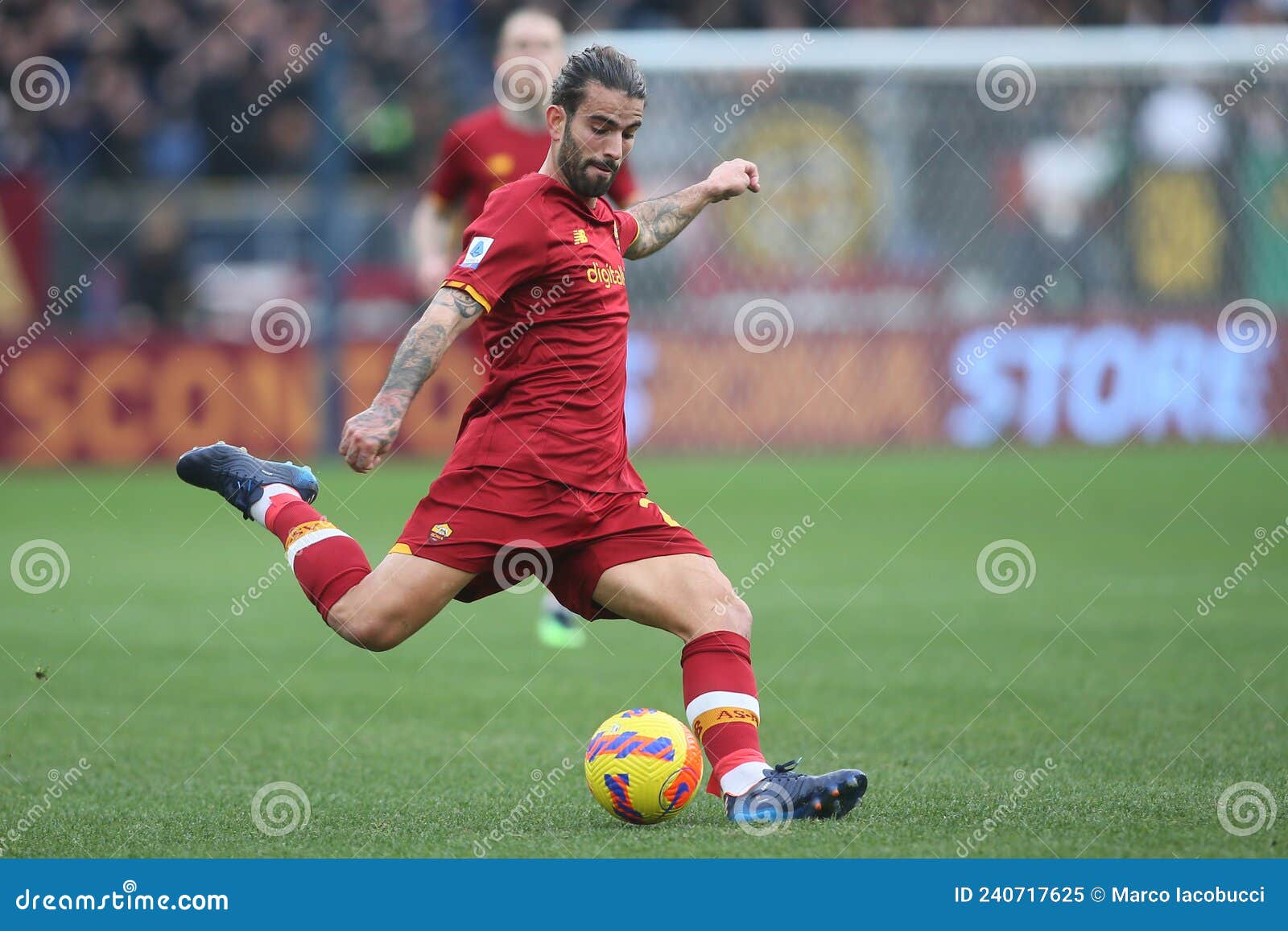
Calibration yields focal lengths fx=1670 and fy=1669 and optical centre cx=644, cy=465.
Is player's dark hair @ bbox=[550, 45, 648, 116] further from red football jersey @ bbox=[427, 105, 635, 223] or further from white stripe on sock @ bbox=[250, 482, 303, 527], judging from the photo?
red football jersey @ bbox=[427, 105, 635, 223]

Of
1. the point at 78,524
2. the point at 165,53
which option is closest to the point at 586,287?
the point at 78,524

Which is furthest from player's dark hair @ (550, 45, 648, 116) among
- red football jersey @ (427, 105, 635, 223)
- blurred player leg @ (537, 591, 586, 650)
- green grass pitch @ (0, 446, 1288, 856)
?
blurred player leg @ (537, 591, 586, 650)

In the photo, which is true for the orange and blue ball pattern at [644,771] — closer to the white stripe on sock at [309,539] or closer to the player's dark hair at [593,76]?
the white stripe on sock at [309,539]

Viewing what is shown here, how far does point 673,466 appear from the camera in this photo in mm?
15500

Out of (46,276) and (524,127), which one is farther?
(46,276)

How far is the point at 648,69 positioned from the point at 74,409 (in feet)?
21.2

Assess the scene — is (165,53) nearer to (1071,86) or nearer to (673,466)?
(673,466)

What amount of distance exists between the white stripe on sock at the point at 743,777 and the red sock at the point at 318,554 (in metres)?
1.18

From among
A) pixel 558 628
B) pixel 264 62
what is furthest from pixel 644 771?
pixel 264 62

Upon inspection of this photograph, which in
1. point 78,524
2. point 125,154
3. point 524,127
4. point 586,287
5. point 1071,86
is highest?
point 1071,86

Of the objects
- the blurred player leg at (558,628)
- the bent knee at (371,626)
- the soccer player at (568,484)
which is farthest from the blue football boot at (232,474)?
the blurred player leg at (558,628)

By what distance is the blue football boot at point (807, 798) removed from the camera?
14.1 feet

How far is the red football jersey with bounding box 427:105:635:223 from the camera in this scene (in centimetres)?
767

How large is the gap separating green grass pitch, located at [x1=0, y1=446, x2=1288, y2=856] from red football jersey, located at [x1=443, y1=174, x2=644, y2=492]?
99 cm
